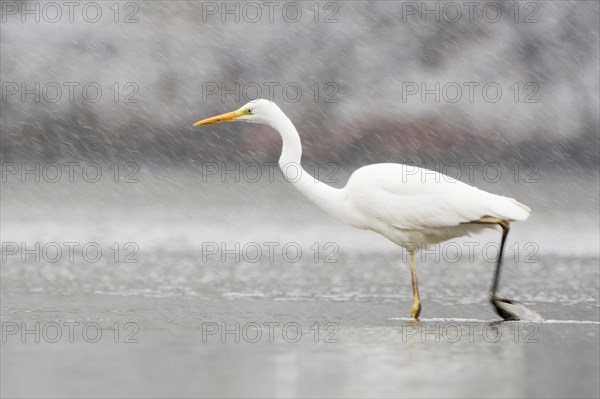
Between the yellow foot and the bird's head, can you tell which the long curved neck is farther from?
the yellow foot

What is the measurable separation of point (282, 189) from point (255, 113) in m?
10.8

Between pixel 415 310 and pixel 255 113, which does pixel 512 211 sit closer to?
pixel 415 310

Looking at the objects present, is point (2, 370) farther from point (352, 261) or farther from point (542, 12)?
point (542, 12)

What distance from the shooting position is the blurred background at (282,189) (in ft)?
24.6

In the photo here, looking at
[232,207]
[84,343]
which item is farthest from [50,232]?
[84,343]

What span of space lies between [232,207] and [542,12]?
15.9 m

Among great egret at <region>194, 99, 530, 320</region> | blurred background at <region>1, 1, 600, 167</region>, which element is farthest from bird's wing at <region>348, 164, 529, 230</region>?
blurred background at <region>1, 1, 600, 167</region>

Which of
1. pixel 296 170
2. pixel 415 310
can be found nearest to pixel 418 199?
pixel 415 310

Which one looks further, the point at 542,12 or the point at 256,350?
the point at 542,12

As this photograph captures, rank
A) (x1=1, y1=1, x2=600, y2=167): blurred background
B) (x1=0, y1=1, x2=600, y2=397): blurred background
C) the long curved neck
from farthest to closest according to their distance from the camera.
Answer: (x1=1, y1=1, x2=600, y2=167): blurred background → the long curved neck → (x1=0, y1=1, x2=600, y2=397): blurred background

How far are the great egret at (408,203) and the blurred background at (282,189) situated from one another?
20.8 inches

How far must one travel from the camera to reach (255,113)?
10.0 meters

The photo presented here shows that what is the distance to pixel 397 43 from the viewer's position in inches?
1297

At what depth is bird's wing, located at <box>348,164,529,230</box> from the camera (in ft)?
31.6
